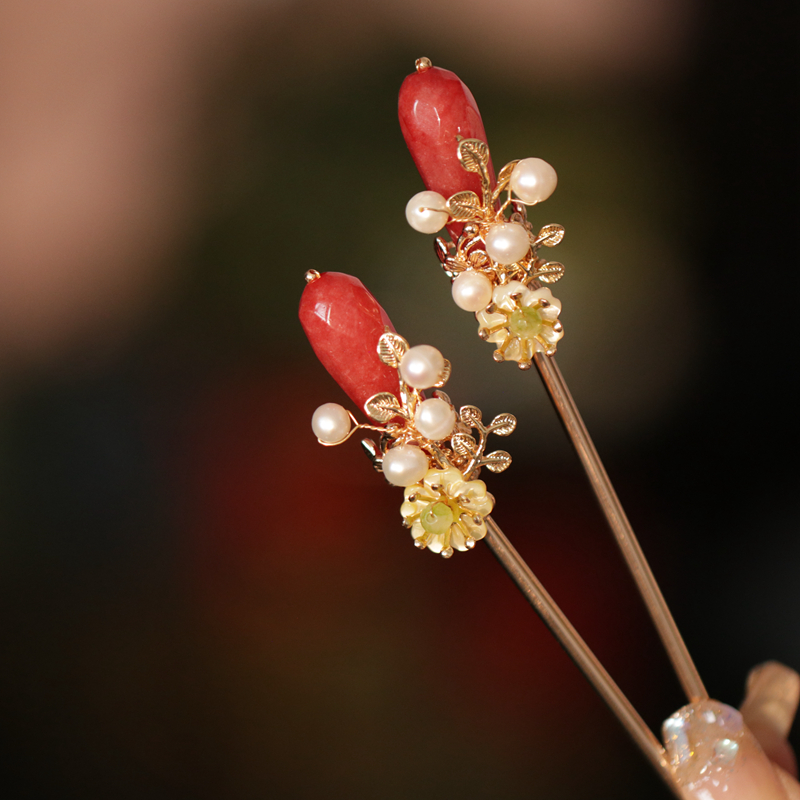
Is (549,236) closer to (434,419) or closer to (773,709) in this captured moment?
(434,419)

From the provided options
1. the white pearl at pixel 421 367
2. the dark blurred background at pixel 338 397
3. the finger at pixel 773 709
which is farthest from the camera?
the dark blurred background at pixel 338 397

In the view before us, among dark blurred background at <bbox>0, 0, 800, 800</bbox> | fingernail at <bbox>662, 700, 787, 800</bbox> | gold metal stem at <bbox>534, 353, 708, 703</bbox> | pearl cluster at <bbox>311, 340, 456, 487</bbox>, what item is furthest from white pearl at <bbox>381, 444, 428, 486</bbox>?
dark blurred background at <bbox>0, 0, 800, 800</bbox>

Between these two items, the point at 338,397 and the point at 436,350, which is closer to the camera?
the point at 436,350

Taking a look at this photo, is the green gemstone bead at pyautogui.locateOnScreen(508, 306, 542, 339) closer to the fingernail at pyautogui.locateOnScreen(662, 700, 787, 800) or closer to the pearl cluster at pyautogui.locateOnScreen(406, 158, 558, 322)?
the pearl cluster at pyautogui.locateOnScreen(406, 158, 558, 322)

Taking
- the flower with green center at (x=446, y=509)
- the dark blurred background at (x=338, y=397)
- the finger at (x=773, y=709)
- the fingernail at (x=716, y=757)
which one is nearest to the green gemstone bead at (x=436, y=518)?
the flower with green center at (x=446, y=509)

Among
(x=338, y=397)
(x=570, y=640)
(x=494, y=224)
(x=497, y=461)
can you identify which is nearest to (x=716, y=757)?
(x=570, y=640)

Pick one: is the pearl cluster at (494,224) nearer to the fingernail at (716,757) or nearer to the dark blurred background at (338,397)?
the fingernail at (716,757)
